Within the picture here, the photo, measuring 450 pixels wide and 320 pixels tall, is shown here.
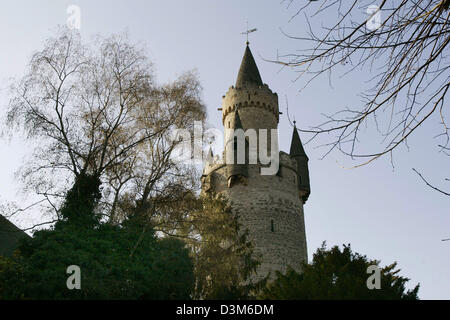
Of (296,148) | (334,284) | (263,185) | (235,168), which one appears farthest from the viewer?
(296,148)

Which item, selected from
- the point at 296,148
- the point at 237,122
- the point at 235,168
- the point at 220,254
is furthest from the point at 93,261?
the point at 296,148

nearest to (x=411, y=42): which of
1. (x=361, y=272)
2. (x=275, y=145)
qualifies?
(x=361, y=272)

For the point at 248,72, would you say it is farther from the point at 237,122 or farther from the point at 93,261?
the point at 93,261

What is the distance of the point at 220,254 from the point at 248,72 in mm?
13057

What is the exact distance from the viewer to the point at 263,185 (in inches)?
793

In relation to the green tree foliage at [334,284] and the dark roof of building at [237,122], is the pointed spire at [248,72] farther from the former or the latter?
the green tree foliage at [334,284]

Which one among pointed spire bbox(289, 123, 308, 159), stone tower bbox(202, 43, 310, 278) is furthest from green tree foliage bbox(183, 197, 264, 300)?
pointed spire bbox(289, 123, 308, 159)

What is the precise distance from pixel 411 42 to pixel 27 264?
30.3 ft

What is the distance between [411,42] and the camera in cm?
366

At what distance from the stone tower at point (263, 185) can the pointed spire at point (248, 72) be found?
0.69 m

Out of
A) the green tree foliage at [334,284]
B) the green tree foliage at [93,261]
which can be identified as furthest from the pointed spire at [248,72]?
the green tree foliage at [93,261]

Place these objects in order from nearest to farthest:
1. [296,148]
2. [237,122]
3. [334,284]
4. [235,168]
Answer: [334,284] → [235,168] → [237,122] → [296,148]

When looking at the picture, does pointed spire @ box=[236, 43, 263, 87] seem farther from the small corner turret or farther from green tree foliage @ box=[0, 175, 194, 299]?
green tree foliage @ box=[0, 175, 194, 299]

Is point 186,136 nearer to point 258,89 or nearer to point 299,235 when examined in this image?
point 299,235
